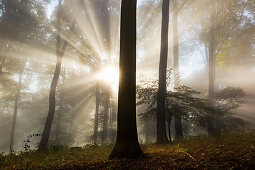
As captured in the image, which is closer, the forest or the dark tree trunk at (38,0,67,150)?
the forest

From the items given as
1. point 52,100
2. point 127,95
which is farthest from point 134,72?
point 52,100

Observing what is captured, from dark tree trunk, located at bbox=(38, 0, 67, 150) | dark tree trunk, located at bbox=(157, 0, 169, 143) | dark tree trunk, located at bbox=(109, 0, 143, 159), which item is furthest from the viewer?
dark tree trunk, located at bbox=(38, 0, 67, 150)

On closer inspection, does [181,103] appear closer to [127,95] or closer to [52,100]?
[127,95]

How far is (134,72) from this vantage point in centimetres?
536

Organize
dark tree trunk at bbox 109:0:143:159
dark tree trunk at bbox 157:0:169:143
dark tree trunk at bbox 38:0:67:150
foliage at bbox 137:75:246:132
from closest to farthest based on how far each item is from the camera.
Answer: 1. dark tree trunk at bbox 109:0:143:159
2. foliage at bbox 137:75:246:132
3. dark tree trunk at bbox 157:0:169:143
4. dark tree trunk at bbox 38:0:67:150

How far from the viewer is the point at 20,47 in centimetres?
1730

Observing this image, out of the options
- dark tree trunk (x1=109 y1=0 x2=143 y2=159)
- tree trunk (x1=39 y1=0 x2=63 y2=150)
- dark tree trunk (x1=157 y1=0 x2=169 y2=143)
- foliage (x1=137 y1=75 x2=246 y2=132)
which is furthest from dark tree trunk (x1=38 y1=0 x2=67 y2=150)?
dark tree trunk (x1=109 y1=0 x2=143 y2=159)

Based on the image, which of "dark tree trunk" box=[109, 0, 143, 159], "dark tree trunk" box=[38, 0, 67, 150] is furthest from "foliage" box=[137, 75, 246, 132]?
"dark tree trunk" box=[38, 0, 67, 150]

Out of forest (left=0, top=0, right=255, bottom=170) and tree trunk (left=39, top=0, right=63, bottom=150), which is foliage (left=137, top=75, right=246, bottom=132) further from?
tree trunk (left=39, top=0, right=63, bottom=150)

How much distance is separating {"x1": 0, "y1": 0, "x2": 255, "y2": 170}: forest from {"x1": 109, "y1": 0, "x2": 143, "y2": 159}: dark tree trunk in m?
0.03

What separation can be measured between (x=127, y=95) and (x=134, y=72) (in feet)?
2.75

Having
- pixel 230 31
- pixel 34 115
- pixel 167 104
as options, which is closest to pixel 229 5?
pixel 230 31

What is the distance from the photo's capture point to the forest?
200 inches

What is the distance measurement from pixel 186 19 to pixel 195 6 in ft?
7.88
